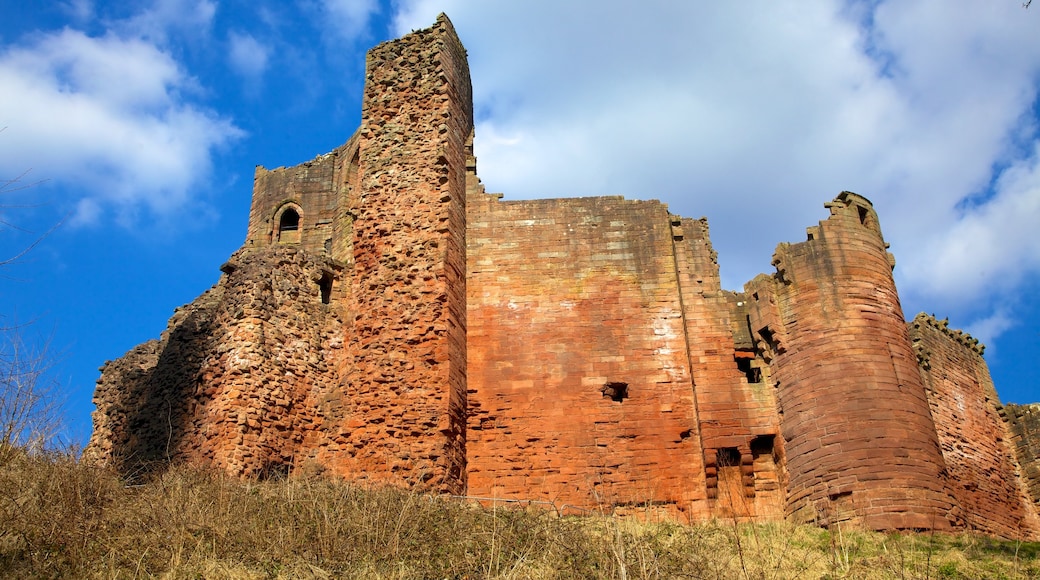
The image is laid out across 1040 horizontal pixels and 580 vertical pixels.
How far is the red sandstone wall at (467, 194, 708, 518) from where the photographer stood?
13750 mm

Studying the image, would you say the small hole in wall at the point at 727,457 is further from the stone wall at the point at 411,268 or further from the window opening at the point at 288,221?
the window opening at the point at 288,221

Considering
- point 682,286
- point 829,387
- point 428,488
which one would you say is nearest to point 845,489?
point 829,387

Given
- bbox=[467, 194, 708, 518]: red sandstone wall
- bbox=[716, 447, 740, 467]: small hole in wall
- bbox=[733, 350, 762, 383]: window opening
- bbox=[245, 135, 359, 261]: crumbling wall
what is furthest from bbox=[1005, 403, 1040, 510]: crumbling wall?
bbox=[245, 135, 359, 261]: crumbling wall

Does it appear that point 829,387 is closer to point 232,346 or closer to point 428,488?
point 428,488

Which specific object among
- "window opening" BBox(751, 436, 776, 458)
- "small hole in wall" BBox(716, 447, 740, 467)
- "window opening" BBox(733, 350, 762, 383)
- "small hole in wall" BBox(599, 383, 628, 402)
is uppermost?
"window opening" BBox(733, 350, 762, 383)

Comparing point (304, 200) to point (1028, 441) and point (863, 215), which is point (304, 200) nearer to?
point (863, 215)


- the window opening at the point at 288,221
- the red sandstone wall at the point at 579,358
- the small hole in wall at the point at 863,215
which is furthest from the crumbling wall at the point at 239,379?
the small hole in wall at the point at 863,215

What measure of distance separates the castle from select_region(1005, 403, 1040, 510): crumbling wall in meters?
2.91

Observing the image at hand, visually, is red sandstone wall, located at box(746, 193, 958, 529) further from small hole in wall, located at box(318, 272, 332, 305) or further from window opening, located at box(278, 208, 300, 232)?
window opening, located at box(278, 208, 300, 232)

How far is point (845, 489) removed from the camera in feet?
42.4

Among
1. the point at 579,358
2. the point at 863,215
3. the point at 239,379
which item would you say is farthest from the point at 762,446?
the point at 239,379

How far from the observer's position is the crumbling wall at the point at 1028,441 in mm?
18781

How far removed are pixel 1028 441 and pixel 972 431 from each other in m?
1.87

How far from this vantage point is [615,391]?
14477mm
